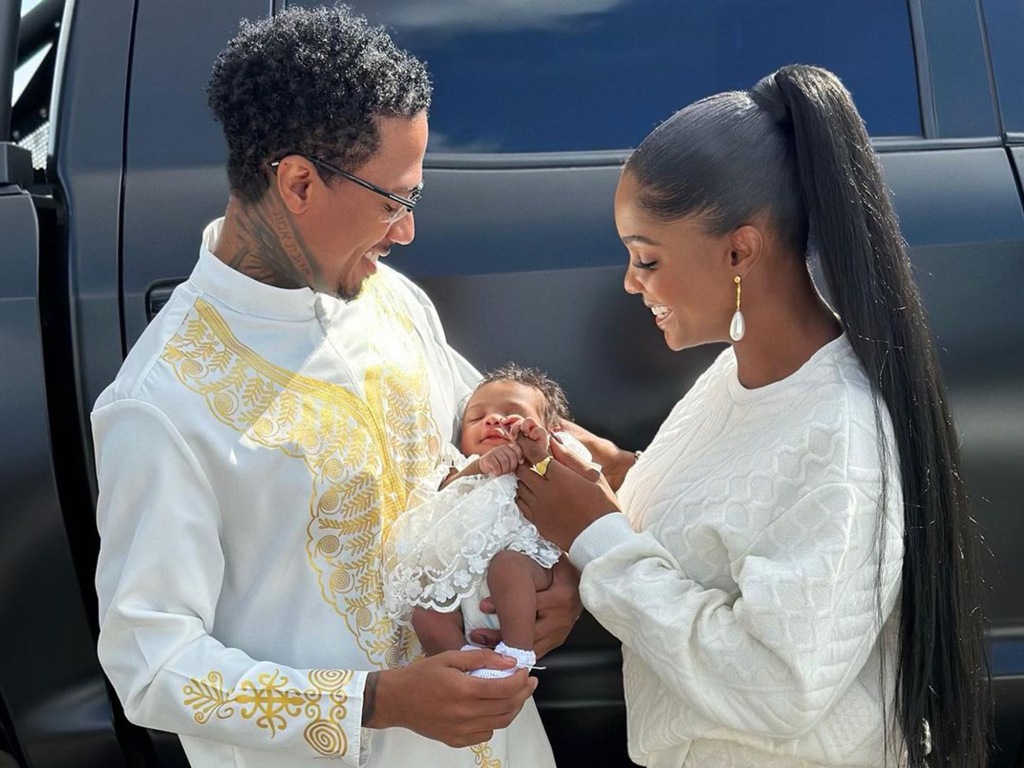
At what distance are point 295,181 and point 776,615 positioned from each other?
2.83 ft

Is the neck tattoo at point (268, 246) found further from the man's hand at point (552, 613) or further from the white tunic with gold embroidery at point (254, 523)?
the man's hand at point (552, 613)

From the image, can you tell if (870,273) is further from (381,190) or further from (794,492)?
(381,190)

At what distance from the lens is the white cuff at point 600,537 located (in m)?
1.63

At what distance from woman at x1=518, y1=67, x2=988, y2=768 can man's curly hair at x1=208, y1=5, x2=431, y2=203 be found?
1.22 ft

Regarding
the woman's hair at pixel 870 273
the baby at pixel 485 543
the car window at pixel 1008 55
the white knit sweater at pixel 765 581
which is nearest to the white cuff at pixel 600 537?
the white knit sweater at pixel 765 581

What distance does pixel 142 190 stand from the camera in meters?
1.94

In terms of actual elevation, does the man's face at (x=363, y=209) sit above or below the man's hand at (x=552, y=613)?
above

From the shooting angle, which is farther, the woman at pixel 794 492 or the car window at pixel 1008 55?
the car window at pixel 1008 55

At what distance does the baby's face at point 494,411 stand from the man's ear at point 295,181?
1.52 feet

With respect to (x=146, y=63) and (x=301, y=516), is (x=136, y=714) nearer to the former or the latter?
(x=301, y=516)

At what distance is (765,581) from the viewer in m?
1.44

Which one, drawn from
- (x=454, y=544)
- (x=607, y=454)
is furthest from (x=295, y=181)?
(x=607, y=454)

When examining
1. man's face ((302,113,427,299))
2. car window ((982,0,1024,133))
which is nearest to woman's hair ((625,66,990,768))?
man's face ((302,113,427,299))

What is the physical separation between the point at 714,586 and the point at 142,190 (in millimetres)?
1116
